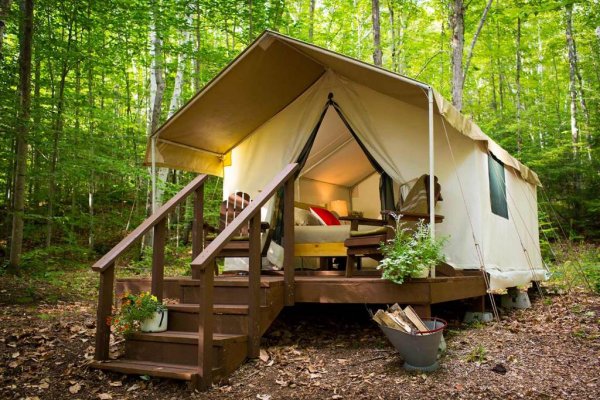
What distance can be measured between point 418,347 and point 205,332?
4.61ft

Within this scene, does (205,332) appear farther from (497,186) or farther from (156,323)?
(497,186)

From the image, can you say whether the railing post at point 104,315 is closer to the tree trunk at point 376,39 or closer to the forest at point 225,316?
the forest at point 225,316

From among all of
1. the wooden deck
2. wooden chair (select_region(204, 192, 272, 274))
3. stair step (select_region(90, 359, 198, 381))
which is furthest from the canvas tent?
stair step (select_region(90, 359, 198, 381))

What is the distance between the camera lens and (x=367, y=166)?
26.5 feet

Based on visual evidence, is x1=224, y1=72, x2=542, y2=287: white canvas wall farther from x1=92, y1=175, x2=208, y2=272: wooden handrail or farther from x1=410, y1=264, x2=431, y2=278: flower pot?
x1=92, y1=175, x2=208, y2=272: wooden handrail

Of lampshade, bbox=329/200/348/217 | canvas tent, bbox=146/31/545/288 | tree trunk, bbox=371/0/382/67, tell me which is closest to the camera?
canvas tent, bbox=146/31/545/288

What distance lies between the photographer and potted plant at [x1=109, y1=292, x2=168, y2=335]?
3285 millimetres

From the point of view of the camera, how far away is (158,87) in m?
10.1

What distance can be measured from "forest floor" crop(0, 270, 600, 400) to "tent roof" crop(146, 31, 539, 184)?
1981mm

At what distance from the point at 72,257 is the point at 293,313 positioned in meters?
7.22

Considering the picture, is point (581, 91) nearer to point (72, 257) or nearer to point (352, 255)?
point (352, 255)

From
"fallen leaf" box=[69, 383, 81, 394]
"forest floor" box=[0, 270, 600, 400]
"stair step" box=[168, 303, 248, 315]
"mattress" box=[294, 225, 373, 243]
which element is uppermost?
"mattress" box=[294, 225, 373, 243]

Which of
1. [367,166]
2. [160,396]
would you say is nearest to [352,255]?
[160,396]

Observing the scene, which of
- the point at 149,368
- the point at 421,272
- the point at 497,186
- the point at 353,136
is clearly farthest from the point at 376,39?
the point at 149,368
